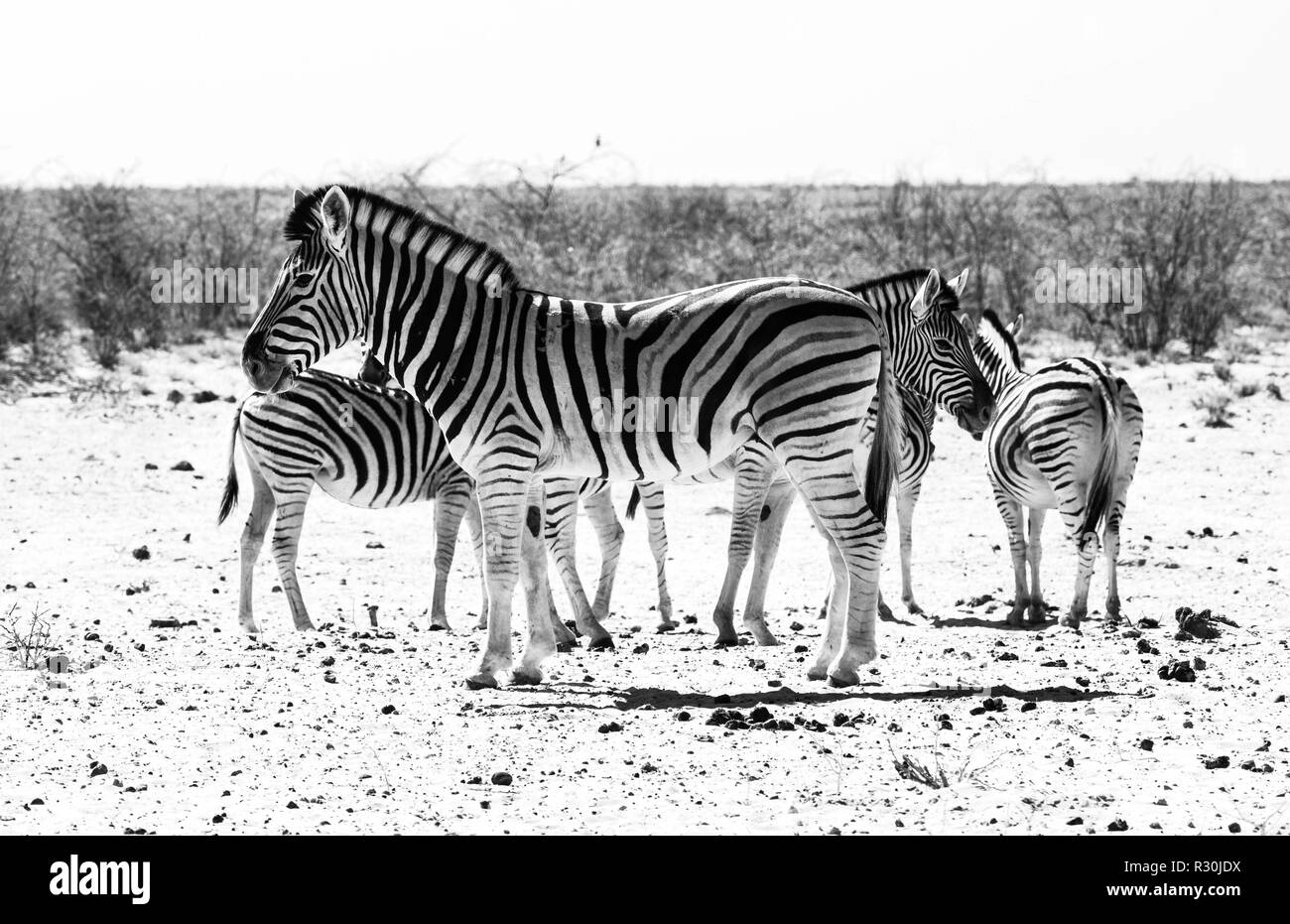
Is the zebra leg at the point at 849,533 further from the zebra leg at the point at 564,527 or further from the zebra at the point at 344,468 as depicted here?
the zebra at the point at 344,468

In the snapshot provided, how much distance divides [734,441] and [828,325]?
77cm

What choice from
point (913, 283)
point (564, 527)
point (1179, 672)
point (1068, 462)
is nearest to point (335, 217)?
point (564, 527)

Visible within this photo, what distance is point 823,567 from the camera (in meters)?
12.6

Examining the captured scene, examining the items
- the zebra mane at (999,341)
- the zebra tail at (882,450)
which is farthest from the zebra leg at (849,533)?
the zebra mane at (999,341)

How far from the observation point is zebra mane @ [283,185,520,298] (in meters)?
8.30

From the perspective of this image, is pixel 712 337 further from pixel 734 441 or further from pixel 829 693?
pixel 829 693

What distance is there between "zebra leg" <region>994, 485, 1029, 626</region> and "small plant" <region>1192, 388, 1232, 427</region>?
6.94 m

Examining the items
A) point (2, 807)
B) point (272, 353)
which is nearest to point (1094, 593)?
point (272, 353)

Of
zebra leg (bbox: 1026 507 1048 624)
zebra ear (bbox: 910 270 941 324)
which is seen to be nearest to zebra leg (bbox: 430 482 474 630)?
zebra ear (bbox: 910 270 941 324)

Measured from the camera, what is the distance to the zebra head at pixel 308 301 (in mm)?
8188

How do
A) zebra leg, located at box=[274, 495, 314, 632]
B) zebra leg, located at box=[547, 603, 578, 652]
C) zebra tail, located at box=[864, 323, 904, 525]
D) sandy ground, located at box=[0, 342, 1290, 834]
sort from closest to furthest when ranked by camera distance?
sandy ground, located at box=[0, 342, 1290, 834] → zebra tail, located at box=[864, 323, 904, 525] → zebra leg, located at box=[547, 603, 578, 652] → zebra leg, located at box=[274, 495, 314, 632]

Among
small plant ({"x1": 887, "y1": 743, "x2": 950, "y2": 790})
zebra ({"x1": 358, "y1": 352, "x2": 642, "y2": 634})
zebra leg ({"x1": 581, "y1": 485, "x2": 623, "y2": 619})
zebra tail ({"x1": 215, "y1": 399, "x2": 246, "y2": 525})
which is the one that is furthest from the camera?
zebra tail ({"x1": 215, "y1": 399, "x2": 246, "y2": 525})

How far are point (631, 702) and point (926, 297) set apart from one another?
4.05m

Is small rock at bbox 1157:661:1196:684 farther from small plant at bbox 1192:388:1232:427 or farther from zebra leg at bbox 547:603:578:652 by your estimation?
small plant at bbox 1192:388:1232:427
